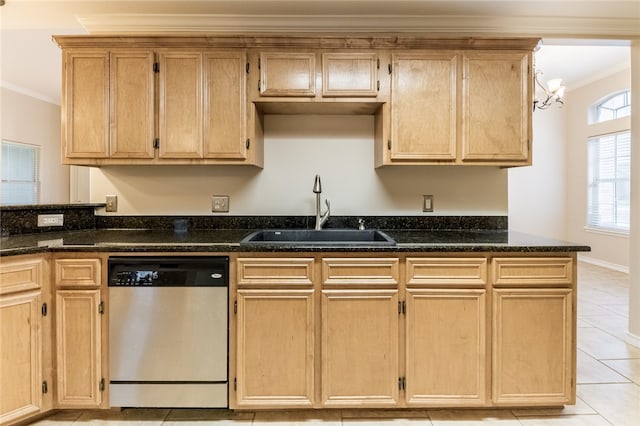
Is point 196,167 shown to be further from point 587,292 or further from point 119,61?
point 587,292

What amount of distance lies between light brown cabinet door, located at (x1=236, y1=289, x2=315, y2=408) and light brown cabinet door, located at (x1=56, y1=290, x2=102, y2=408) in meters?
0.72

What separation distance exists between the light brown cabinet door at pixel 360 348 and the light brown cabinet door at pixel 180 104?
122cm

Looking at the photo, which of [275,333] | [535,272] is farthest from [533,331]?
[275,333]

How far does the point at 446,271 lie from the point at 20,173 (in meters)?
6.52

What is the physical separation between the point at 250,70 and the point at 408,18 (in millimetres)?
1156

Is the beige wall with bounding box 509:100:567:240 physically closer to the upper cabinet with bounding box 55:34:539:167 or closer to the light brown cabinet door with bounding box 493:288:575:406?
the upper cabinet with bounding box 55:34:539:167

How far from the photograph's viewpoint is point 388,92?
2.20 metres

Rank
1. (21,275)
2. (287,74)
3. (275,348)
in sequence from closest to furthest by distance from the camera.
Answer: (21,275) < (275,348) < (287,74)

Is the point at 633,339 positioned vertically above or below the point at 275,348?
below

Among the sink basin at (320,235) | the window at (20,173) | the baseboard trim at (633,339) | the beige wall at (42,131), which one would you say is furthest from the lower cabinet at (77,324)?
the beige wall at (42,131)

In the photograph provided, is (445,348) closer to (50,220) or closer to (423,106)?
(423,106)

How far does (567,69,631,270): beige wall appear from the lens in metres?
5.34

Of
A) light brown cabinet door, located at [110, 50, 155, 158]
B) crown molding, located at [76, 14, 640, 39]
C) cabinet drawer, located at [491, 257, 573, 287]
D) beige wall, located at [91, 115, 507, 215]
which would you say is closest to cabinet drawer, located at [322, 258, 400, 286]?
cabinet drawer, located at [491, 257, 573, 287]

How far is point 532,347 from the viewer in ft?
6.08
